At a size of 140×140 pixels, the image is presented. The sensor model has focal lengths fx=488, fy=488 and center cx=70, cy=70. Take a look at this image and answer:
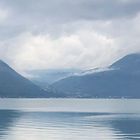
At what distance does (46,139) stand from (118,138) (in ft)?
48.4

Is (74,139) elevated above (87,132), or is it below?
below

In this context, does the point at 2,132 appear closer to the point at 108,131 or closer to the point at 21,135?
the point at 21,135

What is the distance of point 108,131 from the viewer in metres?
113

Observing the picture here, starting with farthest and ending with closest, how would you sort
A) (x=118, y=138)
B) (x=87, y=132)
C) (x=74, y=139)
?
1. (x=87, y=132)
2. (x=118, y=138)
3. (x=74, y=139)

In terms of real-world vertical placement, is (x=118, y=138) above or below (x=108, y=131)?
below

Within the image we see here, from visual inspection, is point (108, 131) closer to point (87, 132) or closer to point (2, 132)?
point (87, 132)

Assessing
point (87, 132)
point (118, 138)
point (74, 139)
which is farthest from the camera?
point (87, 132)

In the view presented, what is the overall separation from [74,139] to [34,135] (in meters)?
12.3

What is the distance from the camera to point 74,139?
91.7 m

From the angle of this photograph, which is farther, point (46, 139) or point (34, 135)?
point (34, 135)

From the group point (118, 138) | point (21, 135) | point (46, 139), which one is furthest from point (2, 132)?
point (118, 138)

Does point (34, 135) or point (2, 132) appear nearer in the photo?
point (34, 135)

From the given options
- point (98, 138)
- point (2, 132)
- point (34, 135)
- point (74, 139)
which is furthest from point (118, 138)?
point (2, 132)

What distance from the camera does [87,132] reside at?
108 m
